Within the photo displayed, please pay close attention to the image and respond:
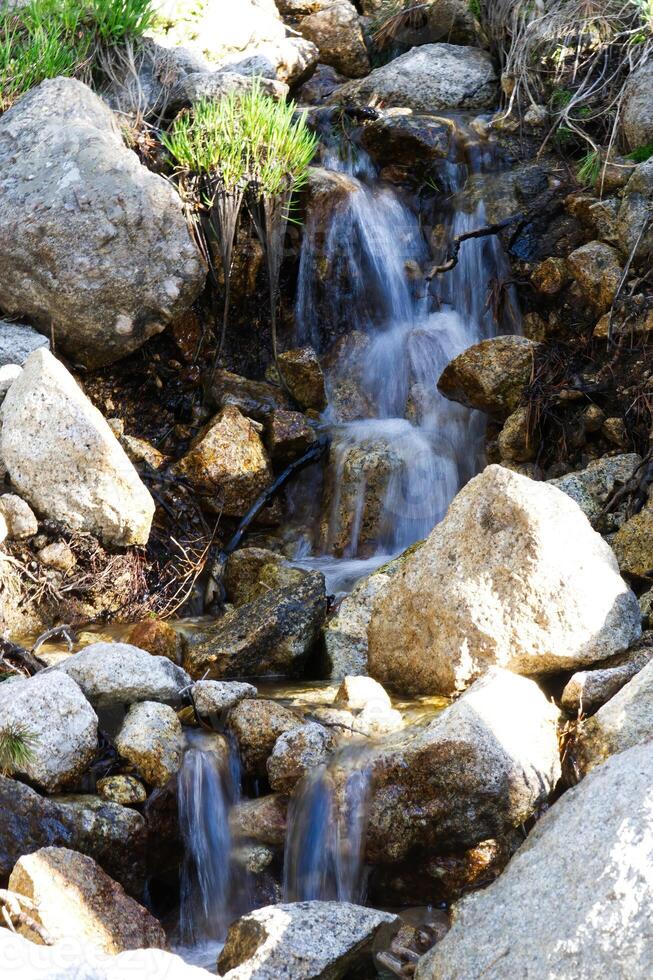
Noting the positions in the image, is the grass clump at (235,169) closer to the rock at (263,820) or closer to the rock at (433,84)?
the rock at (433,84)

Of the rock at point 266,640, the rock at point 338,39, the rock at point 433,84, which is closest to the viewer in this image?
the rock at point 266,640

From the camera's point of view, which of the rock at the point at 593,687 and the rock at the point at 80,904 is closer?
the rock at the point at 80,904

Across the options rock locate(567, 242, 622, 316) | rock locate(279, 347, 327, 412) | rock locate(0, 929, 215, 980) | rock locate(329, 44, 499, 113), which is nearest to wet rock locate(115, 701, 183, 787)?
rock locate(0, 929, 215, 980)

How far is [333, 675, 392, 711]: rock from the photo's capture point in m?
3.86

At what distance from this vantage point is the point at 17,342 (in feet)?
20.1

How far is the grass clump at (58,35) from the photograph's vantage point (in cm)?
707

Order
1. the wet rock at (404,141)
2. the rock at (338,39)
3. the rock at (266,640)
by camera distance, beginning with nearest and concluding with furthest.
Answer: the rock at (266,640)
the wet rock at (404,141)
the rock at (338,39)

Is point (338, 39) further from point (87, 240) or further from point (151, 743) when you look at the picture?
point (151, 743)

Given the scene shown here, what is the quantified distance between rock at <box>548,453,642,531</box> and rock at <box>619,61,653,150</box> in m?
3.10

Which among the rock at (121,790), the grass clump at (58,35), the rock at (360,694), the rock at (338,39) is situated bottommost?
the rock at (360,694)

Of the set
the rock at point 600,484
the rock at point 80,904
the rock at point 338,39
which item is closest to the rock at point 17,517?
the rock at point 80,904

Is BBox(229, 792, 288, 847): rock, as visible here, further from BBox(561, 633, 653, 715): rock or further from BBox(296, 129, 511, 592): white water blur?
BBox(296, 129, 511, 592): white water blur

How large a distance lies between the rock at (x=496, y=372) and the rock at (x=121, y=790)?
143 inches

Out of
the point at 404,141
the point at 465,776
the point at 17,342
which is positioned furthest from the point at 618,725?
the point at 404,141
